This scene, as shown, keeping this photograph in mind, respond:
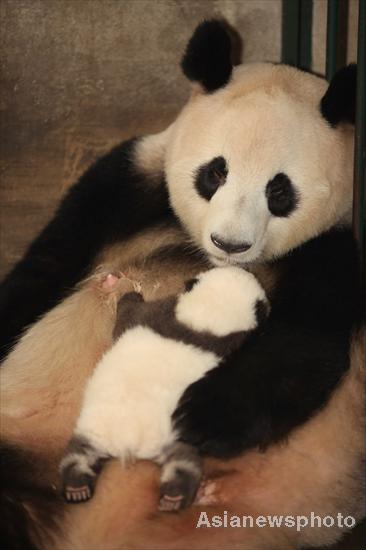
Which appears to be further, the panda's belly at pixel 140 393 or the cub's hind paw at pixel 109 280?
the cub's hind paw at pixel 109 280

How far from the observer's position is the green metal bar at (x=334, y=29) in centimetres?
289

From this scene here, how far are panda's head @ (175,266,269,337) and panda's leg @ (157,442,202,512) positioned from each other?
0.97ft

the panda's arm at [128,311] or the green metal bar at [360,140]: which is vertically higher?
the green metal bar at [360,140]

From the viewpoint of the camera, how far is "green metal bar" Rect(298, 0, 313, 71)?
10.2ft

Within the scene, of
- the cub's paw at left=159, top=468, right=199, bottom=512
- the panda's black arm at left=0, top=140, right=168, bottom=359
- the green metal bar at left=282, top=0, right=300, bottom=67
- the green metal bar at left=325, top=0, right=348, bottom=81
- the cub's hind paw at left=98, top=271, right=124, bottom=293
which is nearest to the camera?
the cub's paw at left=159, top=468, right=199, bottom=512

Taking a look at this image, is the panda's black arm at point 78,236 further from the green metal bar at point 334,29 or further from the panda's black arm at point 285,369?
the green metal bar at point 334,29

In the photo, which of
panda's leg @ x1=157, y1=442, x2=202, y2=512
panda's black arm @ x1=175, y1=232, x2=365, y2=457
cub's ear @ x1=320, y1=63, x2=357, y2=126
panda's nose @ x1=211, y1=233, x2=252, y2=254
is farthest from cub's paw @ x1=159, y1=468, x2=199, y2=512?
cub's ear @ x1=320, y1=63, x2=357, y2=126

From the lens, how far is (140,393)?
6.32ft

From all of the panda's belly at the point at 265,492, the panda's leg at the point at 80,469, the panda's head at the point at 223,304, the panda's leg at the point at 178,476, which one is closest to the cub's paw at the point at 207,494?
the panda's belly at the point at 265,492

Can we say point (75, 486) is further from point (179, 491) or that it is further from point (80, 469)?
point (179, 491)

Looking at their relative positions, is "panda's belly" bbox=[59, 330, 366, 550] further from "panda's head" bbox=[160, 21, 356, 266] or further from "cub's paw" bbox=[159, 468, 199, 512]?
"panda's head" bbox=[160, 21, 356, 266]

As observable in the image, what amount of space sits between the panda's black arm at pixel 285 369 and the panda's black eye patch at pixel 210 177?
1.04 feet

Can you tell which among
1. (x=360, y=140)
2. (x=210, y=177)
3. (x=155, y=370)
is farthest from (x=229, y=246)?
(x=360, y=140)

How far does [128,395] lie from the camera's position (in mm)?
1920
